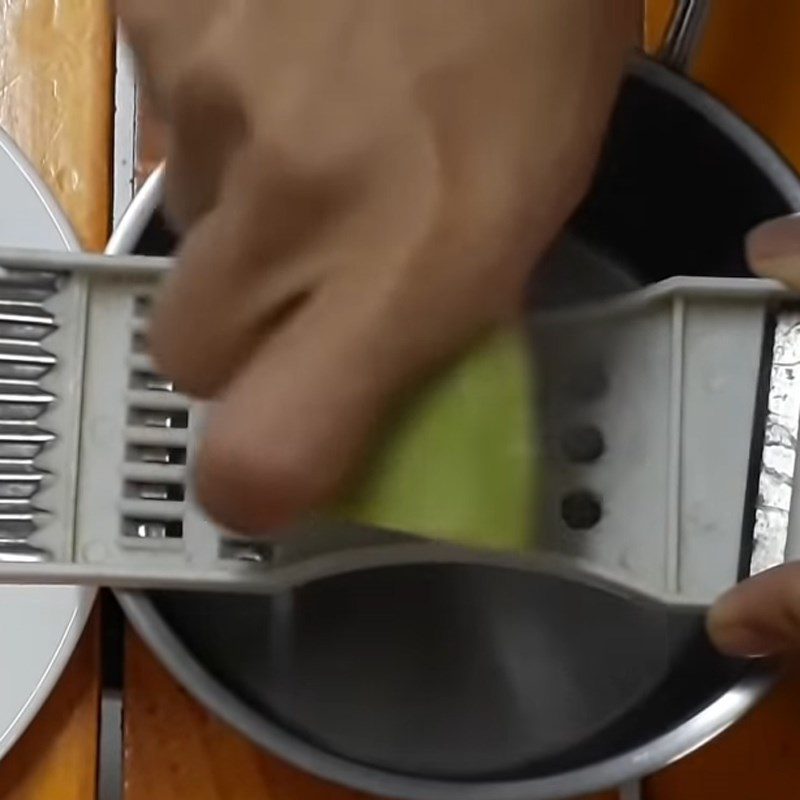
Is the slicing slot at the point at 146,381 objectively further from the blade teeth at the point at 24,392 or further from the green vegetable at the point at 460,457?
the green vegetable at the point at 460,457

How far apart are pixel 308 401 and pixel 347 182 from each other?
5cm

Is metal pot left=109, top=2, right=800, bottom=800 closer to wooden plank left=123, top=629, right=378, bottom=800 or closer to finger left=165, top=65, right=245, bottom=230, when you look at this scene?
wooden plank left=123, top=629, right=378, bottom=800

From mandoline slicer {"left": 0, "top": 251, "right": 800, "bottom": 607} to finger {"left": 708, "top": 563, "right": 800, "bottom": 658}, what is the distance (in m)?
0.04

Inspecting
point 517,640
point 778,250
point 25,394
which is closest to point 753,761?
point 517,640

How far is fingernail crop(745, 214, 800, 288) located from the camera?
477 mm

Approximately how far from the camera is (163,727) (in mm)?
536

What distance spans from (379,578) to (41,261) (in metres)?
0.20

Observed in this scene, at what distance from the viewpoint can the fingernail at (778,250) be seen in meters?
0.48

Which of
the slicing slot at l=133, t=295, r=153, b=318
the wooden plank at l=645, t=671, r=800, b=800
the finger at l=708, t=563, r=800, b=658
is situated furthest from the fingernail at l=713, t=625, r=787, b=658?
the slicing slot at l=133, t=295, r=153, b=318

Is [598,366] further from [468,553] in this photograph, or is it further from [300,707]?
[300,707]

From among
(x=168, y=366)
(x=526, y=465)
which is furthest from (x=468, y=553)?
Result: (x=168, y=366)

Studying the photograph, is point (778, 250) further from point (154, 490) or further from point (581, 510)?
point (154, 490)

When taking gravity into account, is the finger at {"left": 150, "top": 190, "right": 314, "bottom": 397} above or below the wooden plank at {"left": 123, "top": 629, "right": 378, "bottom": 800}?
Answer: above

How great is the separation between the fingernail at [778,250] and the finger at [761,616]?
0.39 ft
